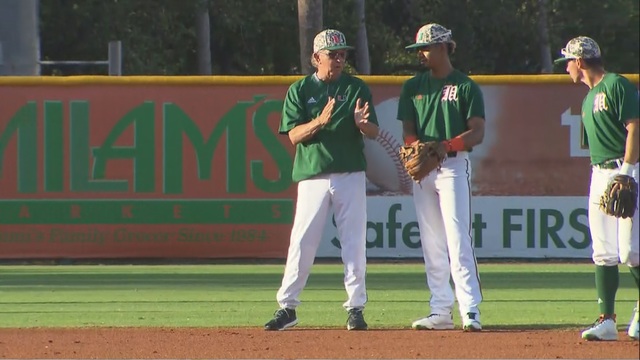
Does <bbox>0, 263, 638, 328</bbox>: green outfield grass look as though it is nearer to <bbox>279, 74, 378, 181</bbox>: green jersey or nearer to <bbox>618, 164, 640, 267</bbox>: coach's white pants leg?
<bbox>279, 74, 378, 181</bbox>: green jersey

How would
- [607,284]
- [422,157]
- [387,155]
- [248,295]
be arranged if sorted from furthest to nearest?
[387,155] → [248,295] → [422,157] → [607,284]

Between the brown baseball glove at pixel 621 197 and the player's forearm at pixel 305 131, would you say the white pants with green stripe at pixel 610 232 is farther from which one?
the player's forearm at pixel 305 131

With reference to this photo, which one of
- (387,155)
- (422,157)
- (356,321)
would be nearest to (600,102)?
(422,157)

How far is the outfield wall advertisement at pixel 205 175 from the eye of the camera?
16.5 m

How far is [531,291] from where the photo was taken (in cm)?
1287

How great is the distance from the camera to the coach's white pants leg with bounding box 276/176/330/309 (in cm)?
934

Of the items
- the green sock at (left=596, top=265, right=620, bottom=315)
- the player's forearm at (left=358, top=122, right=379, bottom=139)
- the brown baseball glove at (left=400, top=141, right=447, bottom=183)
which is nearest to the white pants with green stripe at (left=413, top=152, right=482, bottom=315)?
the brown baseball glove at (left=400, top=141, right=447, bottom=183)

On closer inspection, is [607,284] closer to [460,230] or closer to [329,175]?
[460,230]

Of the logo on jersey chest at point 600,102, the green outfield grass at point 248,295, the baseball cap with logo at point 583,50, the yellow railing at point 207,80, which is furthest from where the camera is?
the yellow railing at point 207,80

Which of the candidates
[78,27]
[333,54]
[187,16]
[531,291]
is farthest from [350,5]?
[333,54]

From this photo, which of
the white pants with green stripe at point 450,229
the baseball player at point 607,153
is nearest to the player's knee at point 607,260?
the baseball player at point 607,153

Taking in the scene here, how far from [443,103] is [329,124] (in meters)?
0.79

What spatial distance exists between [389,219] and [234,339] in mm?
7875

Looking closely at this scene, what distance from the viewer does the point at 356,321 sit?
9.34m
